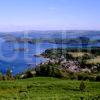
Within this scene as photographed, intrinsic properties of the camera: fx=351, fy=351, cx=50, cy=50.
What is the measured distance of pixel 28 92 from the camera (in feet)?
85.7

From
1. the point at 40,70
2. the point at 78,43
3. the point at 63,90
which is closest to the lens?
the point at 63,90

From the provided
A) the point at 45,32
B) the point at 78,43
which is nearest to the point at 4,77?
the point at 78,43

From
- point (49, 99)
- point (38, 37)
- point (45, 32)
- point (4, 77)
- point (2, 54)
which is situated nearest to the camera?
point (49, 99)

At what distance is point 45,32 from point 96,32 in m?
24.7

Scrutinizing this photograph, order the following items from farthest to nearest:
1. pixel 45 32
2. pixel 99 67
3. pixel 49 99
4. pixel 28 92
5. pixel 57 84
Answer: pixel 45 32
pixel 99 67
pixel 57 84
pixel 28 92
pixel 49 99

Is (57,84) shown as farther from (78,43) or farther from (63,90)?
(78,43)

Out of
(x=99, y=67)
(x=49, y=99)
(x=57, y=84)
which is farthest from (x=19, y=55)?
(x=49, y=99)

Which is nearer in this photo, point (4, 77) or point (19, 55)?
point (4, 77)

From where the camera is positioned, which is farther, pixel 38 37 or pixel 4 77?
pixel 38 37

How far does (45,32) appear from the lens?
167 m

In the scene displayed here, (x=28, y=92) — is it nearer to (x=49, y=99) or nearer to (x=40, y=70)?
(x=49, y=99)

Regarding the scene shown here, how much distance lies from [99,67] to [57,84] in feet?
81.0

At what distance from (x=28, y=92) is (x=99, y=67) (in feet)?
95.2

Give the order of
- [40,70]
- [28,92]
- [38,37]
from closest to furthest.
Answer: [28,92] → [40,70] → [38,37]
